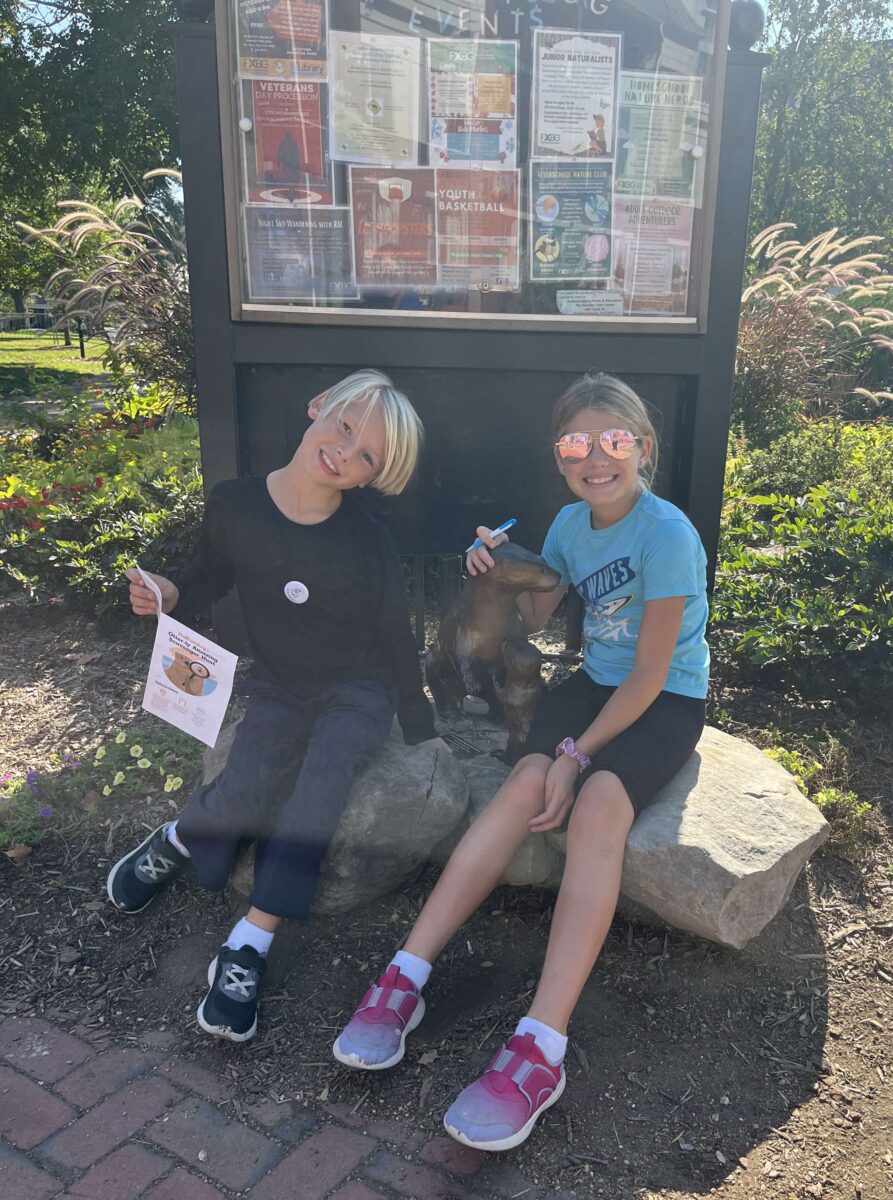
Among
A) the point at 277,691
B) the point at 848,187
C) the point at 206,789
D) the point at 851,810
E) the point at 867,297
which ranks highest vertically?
the point at 848,187

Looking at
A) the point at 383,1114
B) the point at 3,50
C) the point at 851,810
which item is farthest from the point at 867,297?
the point at 3,50

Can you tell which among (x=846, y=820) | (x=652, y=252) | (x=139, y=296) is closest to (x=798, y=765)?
(x=846, y=820)

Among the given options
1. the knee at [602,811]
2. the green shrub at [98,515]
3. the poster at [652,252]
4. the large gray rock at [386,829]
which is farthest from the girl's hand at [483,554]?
the green shrub at [98,515]

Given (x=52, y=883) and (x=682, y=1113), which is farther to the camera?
(x=52, y=883)

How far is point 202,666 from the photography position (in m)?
2.60

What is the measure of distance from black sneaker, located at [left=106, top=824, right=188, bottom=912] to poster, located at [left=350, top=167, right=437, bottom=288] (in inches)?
75.4

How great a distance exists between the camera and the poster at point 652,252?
124 inches

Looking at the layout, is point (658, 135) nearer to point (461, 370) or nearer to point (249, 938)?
point (461, 370)

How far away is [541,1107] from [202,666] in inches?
55.0

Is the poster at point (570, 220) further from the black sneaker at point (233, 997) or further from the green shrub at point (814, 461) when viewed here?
the green shrub at point (814, 461)

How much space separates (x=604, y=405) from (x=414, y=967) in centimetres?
158

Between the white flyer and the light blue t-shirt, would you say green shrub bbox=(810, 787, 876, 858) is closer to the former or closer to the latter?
the light blue t-shirt

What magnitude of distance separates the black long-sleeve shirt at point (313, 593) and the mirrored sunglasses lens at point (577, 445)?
0.60 metres

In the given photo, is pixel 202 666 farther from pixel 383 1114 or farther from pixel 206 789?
pixel 383 1114
